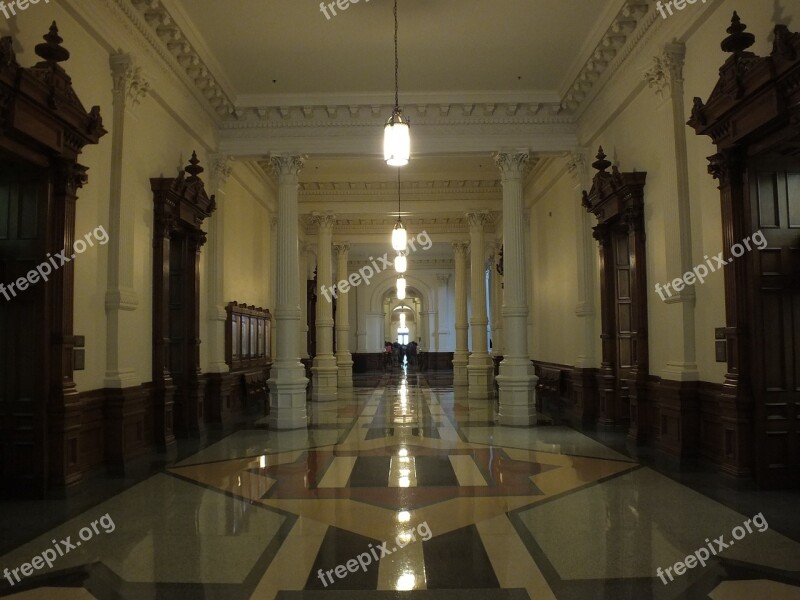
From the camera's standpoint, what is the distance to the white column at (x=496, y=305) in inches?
722

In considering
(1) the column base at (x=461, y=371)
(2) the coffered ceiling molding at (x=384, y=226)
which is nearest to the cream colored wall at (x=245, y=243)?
(2) the coffered ceiling molding at (x=384, y=226)

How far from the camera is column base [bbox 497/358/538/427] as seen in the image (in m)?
10.2

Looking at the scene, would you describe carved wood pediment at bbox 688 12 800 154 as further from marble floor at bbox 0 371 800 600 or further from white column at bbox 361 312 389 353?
white column at bbox 361 312 389 353

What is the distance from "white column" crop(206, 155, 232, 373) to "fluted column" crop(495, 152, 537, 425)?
492 cm

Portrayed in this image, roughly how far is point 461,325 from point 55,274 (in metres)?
14.2

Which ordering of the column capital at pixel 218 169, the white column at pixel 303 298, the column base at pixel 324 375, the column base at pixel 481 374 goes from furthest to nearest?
1. the white column at pixel 303 298
2. the column base at pixel 324 375
3. the column base at pixel 481 374
4. the column capital at pixel 218 169

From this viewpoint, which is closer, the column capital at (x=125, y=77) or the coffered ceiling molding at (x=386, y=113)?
the column capital at (x=125, y=77)

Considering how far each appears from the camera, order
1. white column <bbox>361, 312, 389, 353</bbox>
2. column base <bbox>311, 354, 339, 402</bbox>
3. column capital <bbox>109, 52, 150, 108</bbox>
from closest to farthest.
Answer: column capital <bbox>109, 52, 150, 108</bbox>, column base <bbox>311, 354, 339, 402</bbox>, white column <bbox>361, 312, 389, 353</bbox>

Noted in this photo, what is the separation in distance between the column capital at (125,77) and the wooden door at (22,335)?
1916mm

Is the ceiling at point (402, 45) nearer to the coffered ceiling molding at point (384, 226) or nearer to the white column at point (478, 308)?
the white column at point (478, 308)

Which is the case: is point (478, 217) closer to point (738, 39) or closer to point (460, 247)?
point (460, 247)

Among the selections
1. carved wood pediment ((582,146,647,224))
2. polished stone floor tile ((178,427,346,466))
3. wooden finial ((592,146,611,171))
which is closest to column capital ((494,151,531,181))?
carved wood pediment ((582,146,647,224))

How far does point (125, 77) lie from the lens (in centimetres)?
727

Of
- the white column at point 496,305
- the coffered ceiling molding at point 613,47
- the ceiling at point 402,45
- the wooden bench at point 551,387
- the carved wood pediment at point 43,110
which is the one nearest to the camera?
the carved wood pediment at point 43,110
